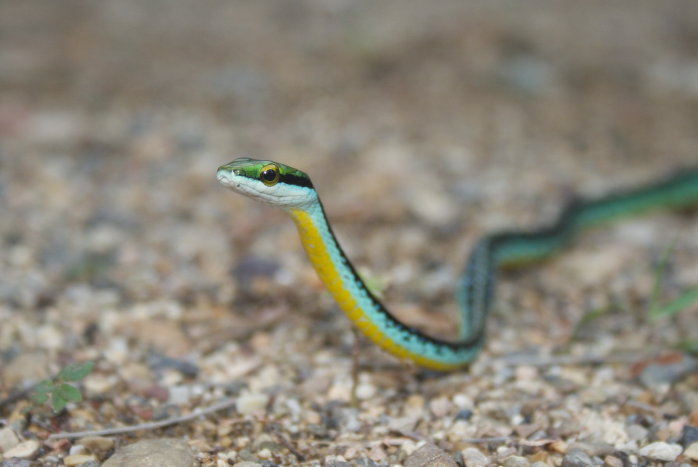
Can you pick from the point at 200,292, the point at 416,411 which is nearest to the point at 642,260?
the point at 416,411

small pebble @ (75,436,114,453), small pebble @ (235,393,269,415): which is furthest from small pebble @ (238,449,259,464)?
small pebble @ (75,436,114,453)

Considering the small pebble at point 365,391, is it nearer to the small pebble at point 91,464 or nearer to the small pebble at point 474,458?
the small pebble at point 474,458

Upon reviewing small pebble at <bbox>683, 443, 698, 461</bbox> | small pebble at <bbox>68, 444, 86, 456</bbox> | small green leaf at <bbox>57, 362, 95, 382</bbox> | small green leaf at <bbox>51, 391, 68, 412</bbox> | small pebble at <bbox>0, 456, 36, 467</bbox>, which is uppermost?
small green leaf at <bbox>57, 362, 95, 382</bbox>

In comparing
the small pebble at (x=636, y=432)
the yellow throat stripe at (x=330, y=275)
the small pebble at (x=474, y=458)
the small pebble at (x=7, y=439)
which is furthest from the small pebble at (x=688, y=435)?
the small pebble at (x=7, y=439)

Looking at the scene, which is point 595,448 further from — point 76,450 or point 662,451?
point 76,450

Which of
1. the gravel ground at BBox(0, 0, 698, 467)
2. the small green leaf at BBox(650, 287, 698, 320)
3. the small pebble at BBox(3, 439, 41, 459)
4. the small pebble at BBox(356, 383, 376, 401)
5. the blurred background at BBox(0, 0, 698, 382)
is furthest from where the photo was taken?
the blurred background at BBox(0, 0, 698, 382)

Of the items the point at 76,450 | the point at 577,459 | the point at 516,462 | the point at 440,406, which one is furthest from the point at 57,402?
the point at 577,459

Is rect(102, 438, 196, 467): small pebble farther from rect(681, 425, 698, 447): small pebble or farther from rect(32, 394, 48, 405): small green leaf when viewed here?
rect(681, 425, 698, 447): small pebble
